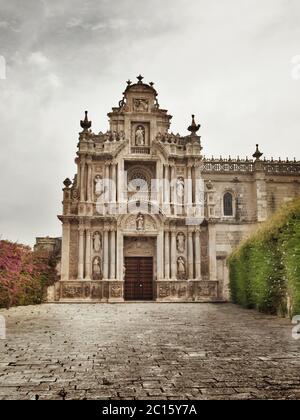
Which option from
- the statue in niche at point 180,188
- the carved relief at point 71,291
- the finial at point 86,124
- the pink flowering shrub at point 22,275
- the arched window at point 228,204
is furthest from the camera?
the arched window at point 228,204

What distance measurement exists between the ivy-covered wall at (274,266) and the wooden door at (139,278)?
8.44 metres

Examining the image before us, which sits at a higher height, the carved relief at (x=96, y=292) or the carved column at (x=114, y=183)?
the carved column at (x=114, y=183)

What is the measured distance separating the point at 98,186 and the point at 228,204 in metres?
11.4

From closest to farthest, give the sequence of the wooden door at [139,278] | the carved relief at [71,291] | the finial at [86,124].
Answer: the carved relief at [71,291] < the wooden door at [139,278] < the finial at [86,124]

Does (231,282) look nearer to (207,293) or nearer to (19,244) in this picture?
(207,293)

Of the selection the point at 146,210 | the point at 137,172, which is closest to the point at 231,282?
the point at 146,210

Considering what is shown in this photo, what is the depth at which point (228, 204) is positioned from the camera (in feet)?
114

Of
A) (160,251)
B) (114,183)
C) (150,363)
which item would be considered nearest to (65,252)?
(114,183)

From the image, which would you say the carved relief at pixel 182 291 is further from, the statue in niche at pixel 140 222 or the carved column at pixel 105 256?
the carved column at pixel 105 256

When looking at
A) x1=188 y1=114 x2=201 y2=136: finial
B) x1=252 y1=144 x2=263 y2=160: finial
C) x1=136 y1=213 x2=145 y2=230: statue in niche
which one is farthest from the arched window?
x1=136 y1=213 x2=145 y2=230: statue in niche

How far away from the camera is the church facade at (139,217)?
2842 centimetres

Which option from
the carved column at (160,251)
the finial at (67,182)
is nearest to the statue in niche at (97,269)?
the carved column at (160,251)

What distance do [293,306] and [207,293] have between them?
1464cm

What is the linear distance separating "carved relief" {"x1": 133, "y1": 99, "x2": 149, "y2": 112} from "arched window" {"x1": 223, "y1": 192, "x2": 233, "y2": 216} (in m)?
9.84
